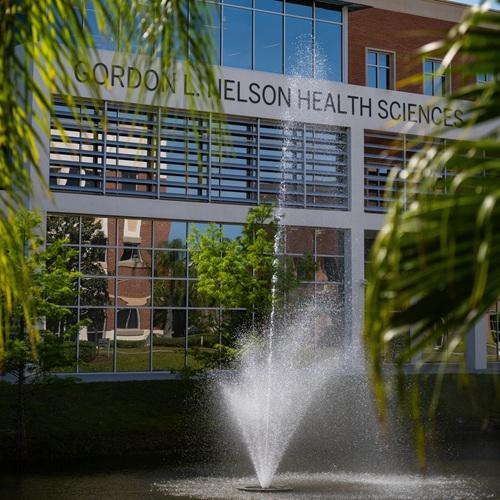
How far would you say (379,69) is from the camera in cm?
3666

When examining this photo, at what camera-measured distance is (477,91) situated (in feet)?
5.57

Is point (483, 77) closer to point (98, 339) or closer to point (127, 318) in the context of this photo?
point (127, 318)

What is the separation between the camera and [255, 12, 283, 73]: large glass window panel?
3067cm

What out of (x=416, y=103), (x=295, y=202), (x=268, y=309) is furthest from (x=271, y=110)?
(x=268, y=309)

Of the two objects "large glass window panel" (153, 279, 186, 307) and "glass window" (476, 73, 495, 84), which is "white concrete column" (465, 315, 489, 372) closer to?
"glass window" (476, 73, 495, 84)

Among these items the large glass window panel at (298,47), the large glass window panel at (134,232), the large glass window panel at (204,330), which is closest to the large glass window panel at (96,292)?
the large glass window panel at (134,232)

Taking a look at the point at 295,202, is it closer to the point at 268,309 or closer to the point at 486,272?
the point at 268,309

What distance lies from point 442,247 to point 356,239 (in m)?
30.3

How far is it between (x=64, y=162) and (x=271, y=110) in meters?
6.46

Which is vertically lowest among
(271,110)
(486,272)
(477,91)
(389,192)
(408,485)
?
(408,485)

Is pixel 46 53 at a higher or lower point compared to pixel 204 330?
higher

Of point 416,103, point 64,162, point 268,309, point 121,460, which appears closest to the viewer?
point 121,460

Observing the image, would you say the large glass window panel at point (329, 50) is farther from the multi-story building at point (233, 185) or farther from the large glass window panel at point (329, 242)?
the large glass window panel at point (329, 242)

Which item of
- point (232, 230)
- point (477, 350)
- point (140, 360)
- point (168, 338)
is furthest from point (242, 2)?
point (477, 350)
